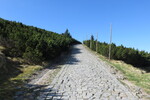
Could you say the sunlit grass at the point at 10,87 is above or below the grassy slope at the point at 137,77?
above

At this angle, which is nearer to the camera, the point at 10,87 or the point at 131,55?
the point at 10,87

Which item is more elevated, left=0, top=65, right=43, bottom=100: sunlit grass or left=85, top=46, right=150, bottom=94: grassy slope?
left=0, top=65, right=43, bottom=100: sunlit grass

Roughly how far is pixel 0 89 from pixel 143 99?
4905mm

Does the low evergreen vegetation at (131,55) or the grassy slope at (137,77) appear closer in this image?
the grassy slope at (137,77)

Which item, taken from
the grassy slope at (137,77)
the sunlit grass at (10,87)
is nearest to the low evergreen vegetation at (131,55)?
the grassy slope at (137,77)

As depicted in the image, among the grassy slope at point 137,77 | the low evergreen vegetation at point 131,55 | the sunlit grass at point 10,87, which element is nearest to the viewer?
the sunlit grass at point 10,87

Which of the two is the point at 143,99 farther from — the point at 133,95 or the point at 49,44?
the point at 49,44

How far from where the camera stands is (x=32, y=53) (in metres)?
8.62

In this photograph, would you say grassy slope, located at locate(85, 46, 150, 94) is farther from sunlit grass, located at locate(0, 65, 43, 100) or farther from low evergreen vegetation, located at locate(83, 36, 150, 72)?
sunlit grass, located at locate(0, 65, 43, 100)

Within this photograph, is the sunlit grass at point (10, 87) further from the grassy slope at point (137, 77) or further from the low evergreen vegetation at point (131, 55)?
the low evergreen vegetation at point (131, 55)

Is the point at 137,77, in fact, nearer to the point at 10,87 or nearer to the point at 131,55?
the point at 10,87

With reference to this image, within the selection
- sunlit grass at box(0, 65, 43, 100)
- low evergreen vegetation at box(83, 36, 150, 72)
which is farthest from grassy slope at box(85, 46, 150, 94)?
sunlit grass at box(0, 65, 43, 100)

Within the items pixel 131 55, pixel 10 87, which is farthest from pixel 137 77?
pixel 131 55

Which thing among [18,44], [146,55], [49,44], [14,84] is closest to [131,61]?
[146,55]
